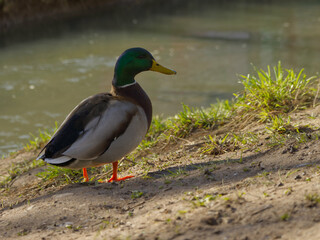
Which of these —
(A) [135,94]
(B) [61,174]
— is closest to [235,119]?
(A) [135,94]

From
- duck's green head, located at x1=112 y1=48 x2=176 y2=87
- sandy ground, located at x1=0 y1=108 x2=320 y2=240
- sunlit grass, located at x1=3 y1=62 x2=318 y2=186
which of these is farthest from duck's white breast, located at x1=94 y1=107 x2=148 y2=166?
sunlit grass, located at x1=3 y1=62 x2=318 y2=186

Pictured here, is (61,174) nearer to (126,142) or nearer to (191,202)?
(126,142)

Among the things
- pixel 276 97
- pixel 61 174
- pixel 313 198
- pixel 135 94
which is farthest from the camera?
pixel 276 97

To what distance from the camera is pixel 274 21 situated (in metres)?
11.8

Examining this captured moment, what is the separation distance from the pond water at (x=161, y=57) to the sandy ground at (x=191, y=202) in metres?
2.54

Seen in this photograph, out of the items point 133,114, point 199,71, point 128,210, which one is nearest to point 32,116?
point 199,71

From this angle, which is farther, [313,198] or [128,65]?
[128,65]

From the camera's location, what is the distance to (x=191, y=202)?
2.79m

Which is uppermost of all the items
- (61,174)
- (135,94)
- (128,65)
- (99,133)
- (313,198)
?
Result: (128,65)

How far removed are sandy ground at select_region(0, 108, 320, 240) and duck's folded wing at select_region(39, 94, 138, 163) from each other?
11.0 inches

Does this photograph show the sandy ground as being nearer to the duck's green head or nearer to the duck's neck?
the duck's neck

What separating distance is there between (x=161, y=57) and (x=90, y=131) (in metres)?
5.97

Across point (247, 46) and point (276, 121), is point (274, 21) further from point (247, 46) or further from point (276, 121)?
point (276, 121)

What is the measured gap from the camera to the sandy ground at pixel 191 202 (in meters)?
2.47
